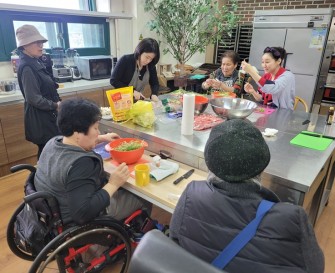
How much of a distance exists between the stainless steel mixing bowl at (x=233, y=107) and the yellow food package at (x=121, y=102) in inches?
24.1

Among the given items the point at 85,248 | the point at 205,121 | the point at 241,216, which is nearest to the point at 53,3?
the point at 205,121

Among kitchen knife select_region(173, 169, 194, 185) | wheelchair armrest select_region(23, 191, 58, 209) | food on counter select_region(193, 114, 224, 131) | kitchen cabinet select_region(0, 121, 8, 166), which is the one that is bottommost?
kitchen cabinet select_region(0, 121, 8, 166)

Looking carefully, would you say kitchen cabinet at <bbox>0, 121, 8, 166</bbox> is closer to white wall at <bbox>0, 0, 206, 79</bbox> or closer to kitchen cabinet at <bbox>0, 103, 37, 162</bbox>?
kitchen cabinet at <bbox>0, 103, 37, 162</bbox>

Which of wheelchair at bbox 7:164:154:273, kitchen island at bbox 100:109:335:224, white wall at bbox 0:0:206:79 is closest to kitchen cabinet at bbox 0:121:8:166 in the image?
kitchen island at bbox 100:109:335:224

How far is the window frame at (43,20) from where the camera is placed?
304 centimetres

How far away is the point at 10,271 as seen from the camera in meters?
1.67

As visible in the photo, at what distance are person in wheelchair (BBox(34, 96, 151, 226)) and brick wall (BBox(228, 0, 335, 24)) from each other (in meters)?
4.29

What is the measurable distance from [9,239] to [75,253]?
386mm

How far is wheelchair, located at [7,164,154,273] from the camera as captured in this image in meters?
1.14

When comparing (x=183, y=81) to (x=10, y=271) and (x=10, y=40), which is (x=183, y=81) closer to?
(x=10, y=40)

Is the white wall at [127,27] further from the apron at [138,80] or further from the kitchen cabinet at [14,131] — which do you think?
the kitchen cabinet at [14,131]

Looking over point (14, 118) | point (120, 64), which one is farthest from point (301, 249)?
point (14, 118)

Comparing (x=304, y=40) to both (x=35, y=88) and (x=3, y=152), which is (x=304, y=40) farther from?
(x=3, y=152)

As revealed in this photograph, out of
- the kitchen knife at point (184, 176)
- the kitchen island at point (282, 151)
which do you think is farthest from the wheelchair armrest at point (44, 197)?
the kitchen island at point (282, 151)
